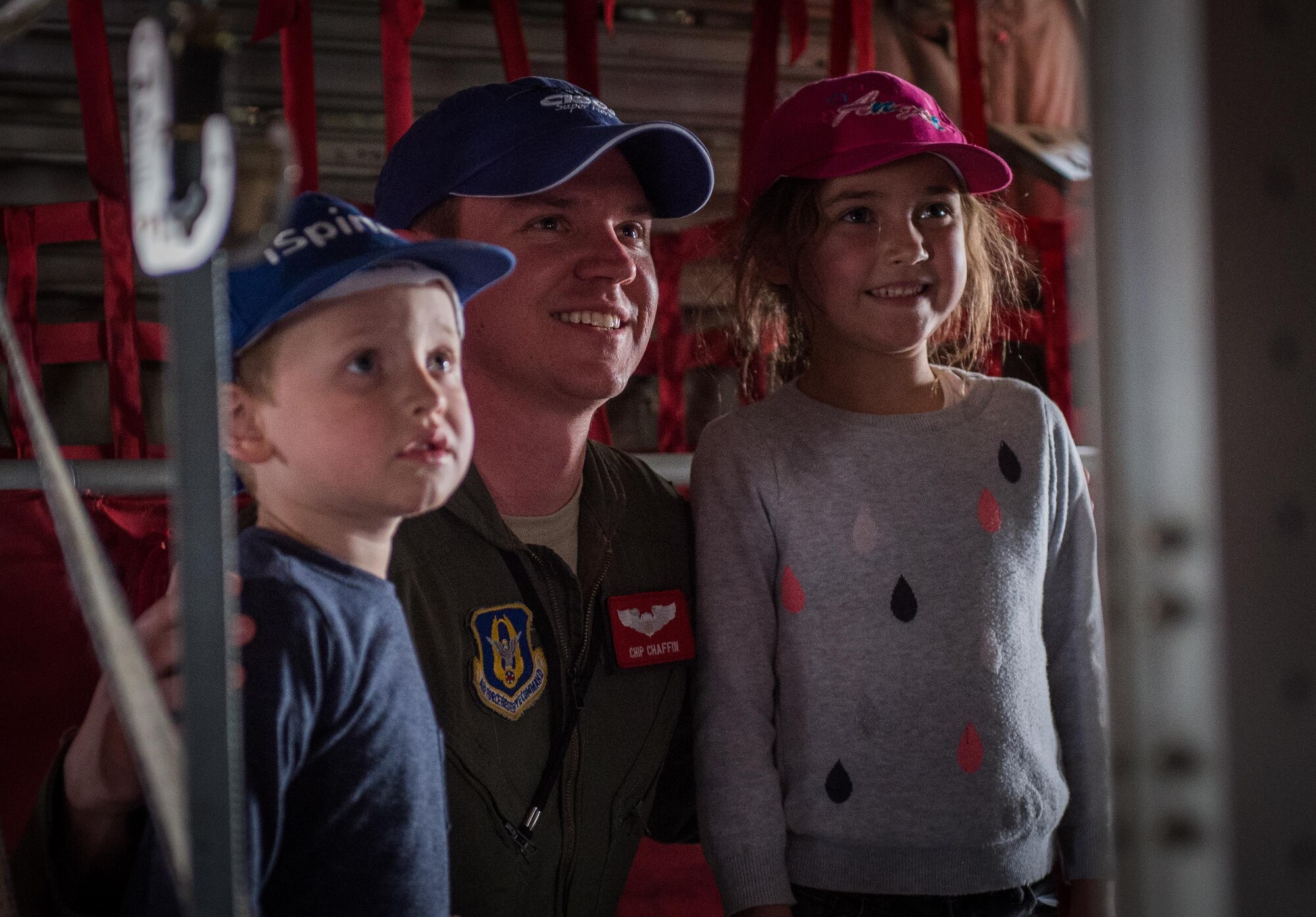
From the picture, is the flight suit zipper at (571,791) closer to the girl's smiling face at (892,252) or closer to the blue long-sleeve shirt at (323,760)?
the blue long-sleeve shirt at (323,760)

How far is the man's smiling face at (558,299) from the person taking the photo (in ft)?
2.81

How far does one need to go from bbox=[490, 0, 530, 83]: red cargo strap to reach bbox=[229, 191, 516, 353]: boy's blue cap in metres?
0.93

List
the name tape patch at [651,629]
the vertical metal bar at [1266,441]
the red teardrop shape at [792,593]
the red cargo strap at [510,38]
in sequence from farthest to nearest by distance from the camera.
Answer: the red cargo strap at [510,38], the red teardrop shape at [792,593], the name tape patch at [651,629], the vertical metal bar at [1266,441]

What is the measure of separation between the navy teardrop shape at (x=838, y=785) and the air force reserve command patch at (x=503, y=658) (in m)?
0.30

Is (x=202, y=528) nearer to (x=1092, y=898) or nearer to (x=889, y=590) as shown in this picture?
(x=889, y=590)

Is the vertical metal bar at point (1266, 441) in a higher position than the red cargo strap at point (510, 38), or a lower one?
lower

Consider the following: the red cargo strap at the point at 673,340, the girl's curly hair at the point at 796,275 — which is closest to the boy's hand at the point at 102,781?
the girl's curly hair at the point at 796,275

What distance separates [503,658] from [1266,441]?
507mm

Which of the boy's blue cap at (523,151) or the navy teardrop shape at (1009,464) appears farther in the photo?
the navy teardrop shape at (1009,464)

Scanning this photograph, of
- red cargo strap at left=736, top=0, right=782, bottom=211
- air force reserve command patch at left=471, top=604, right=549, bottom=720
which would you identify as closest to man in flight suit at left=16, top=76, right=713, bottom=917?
air force reserve command patch at left=471, top=604, right=549, bottom=720

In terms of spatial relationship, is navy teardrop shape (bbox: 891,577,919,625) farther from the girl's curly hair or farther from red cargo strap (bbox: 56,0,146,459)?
red cargo strap (bbox: 56,0,146,459)

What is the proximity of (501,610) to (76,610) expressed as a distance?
286mm

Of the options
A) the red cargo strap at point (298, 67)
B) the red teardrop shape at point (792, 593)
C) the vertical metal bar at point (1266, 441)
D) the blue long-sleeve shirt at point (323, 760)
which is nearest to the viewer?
the vertical metal bar at point (1266, 441)

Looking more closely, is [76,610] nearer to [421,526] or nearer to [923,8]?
[421,526]
